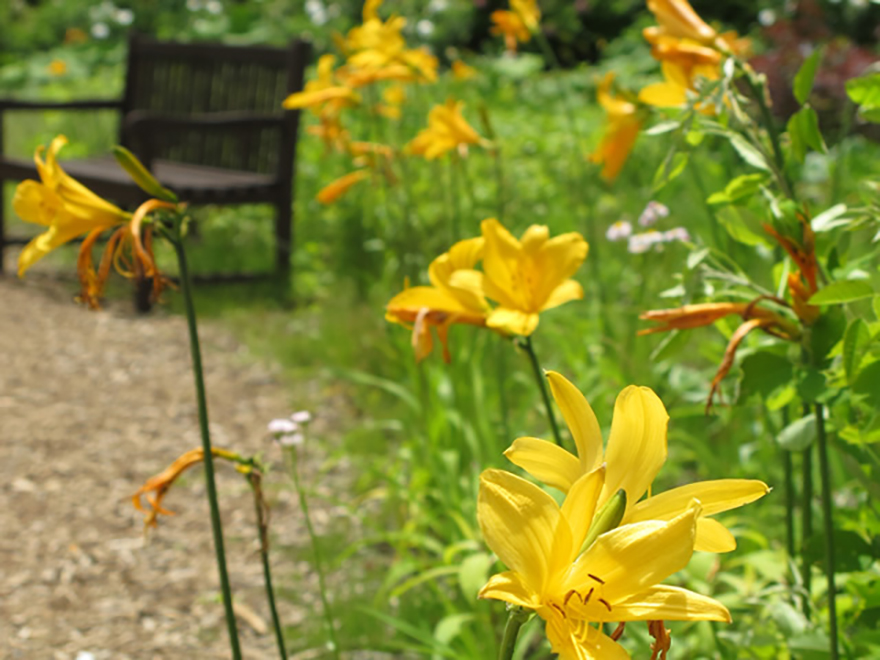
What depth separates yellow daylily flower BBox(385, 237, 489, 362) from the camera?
3.38 ft

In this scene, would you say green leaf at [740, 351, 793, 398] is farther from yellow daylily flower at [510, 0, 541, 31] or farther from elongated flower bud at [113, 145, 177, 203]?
yellow daylily flower at [510, 0, 541, 31]

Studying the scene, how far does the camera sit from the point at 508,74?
8.56 meters

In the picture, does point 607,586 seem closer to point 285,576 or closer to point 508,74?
point 285,576

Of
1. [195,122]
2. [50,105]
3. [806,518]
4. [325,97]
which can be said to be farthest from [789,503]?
[50,105]

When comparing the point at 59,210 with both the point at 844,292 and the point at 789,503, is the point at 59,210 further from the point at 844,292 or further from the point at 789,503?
the point at 789,503

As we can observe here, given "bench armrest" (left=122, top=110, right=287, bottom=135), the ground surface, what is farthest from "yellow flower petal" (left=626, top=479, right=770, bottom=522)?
"bench armrest" (left=122, top=110, right=287, bottom=135)

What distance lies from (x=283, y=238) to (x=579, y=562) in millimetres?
3979

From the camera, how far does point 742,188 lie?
974 millimetres

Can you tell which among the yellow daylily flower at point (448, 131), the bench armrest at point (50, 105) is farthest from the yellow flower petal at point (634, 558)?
the bench armrest at point (50, 105)

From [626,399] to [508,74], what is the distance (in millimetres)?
8331

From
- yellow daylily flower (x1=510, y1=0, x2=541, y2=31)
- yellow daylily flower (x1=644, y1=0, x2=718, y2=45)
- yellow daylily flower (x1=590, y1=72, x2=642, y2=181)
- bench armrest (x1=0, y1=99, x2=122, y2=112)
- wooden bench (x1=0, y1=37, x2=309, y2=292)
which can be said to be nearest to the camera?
yellow daylily flower (x1=644, y1=0, x2=718, y2=45)

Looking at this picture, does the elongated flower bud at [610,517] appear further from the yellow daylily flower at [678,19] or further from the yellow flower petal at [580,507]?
the yellow daylily flower at [678,19]

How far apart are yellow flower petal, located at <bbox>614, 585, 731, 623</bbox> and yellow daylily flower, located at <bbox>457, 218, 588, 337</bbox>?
513 mm

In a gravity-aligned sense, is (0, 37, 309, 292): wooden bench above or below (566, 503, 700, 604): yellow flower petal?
below
